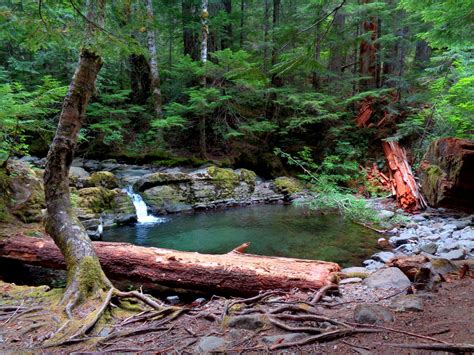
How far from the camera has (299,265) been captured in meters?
4.58

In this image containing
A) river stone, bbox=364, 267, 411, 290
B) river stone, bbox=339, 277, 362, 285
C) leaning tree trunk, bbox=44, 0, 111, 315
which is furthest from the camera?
river stone, bbox=339, 277, 362, 285

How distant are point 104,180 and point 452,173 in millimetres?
10855

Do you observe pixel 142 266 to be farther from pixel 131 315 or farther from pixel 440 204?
pixel 440 204

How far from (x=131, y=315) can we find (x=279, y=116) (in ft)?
47.6

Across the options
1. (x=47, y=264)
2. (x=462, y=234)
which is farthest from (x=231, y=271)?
(x=462, y=234)

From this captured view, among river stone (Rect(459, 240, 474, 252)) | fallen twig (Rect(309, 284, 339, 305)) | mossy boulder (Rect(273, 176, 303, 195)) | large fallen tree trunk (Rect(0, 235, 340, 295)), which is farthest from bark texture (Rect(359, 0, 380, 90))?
fallen twig (Rect(309, 284, 339, 305))

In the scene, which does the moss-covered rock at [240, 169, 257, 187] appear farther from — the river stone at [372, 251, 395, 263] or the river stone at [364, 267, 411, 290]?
the river stone at [364, 267, 411, 290]

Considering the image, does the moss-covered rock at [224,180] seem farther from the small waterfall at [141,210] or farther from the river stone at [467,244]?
the river stone at [467,244]

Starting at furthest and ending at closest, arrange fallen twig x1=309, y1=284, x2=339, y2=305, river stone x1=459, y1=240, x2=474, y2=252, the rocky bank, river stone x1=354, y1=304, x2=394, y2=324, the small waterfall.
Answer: the small waterfall → the rocky bank → river stone x1=459, y1=240, x2=474, y2=252 → fallen twig x1=309, y1=284, x2=339, y2=305 → river stone x1=354, y1=304, x2=394, y2=324

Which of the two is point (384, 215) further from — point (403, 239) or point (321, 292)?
point (321, 292)

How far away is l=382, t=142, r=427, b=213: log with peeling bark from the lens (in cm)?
1002

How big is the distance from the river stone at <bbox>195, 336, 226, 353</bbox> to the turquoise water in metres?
4.52

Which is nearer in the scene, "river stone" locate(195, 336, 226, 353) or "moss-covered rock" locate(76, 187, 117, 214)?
"river stone" locate(195, 336, 226, 353)

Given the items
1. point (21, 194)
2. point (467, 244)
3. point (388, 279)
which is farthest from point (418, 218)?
point (21, 194)
